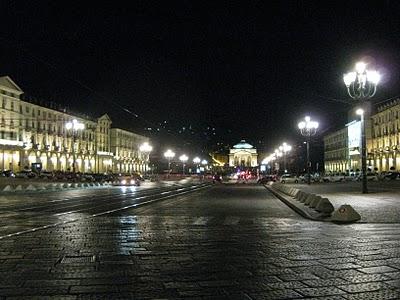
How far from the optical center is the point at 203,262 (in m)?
10.0

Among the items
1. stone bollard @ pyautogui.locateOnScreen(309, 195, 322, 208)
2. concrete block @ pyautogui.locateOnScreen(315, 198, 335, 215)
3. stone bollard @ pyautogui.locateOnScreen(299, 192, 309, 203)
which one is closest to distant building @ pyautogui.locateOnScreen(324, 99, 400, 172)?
stone bollard @ pyautogui.locateOnScreen(299, 192, 309, 203)

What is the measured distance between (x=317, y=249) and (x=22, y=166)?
95.1 m

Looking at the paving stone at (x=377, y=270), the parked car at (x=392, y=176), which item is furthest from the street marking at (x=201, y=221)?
the parked car at (x=392, y=176)

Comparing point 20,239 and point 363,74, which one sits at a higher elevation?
point 363,74

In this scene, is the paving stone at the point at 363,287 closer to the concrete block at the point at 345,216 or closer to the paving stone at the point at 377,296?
the paving stone at the point at 377,296

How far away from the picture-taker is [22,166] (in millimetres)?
100438

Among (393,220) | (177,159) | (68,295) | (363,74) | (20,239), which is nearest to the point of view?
(68,295)

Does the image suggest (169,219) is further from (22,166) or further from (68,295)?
(22,166)

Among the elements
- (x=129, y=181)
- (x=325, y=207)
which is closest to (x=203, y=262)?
(x=325, y=207)

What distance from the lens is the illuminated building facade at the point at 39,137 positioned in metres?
95.4

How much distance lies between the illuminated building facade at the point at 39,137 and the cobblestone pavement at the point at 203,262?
220 feet

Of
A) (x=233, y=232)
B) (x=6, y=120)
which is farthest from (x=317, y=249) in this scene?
(x=6, y=120)

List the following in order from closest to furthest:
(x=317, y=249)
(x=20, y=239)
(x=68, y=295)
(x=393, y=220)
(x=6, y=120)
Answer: (x=68, y=295)
(x=317, y=249)
(x=20, y=239)
(x=393, y=220)
(x=6, y=120)

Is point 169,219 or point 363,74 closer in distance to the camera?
point 169,219
